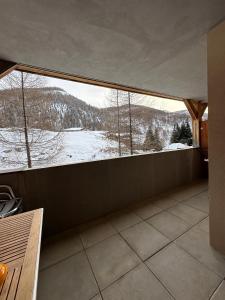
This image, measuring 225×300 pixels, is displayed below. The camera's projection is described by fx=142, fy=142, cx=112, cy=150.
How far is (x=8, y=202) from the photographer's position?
5.32 ft

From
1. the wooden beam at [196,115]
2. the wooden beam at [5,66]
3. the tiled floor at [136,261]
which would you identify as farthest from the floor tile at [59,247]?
the wooden beam at [196,115]

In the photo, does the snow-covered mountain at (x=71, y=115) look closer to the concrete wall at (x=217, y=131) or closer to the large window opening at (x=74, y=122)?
the large window opening at (x=74, y=122)

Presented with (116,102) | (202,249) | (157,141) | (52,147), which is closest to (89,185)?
(202,249)

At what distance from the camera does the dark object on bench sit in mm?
1472

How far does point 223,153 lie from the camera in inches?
58.2

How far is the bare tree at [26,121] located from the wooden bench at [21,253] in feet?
10.5

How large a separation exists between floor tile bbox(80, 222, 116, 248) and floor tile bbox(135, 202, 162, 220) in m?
0.61

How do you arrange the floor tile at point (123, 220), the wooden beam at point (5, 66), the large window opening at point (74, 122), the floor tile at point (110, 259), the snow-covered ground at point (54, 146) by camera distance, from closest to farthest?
the floor tile at point (110, 259) → the wooden beam at point (5, 66) → the floor tile at point (123, 220) → the large window opening at point (74, 122) → the snow-covered ground at point (54, 146)

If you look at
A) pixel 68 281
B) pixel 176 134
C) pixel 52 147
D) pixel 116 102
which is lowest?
pixel 68 281

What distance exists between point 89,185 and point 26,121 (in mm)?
3138

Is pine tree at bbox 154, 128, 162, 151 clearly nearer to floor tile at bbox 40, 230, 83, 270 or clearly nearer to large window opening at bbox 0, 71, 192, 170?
large window opening at bbox 0, 71, 192, 170

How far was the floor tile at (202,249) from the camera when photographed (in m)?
1.46

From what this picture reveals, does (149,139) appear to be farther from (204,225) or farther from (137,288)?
(137,288)

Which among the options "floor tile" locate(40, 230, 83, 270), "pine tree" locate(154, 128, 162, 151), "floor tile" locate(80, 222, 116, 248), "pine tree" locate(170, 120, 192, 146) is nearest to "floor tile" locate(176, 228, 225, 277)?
"floor tile" locate(80, 222, 116, 248)
